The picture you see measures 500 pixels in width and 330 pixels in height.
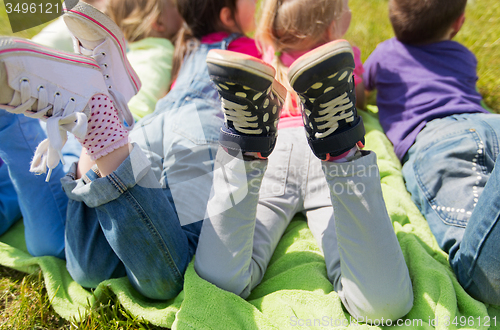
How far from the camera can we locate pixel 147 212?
1142 millimetres

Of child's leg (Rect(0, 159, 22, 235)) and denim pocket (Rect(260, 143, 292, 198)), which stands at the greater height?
denim pocket (Rect(260, 143, 292, 198))

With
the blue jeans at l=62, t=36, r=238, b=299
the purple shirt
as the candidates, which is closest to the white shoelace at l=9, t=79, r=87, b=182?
the blue jeans at l=62, t=36, r=238, b=299

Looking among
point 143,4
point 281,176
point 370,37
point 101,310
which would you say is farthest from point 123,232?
point 370,37

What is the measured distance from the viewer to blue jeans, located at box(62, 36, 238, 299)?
1.12 m

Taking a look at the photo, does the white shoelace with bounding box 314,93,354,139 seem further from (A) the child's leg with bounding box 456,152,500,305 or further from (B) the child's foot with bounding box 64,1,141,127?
(B) the child's foot with bounding box 64,1,141,127

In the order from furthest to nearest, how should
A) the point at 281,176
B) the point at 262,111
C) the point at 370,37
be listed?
the point at 370,37 → the point at 281,176 → the point at 262,111

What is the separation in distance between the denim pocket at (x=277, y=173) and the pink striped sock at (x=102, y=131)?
1.98ft

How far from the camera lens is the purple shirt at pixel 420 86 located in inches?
69.6

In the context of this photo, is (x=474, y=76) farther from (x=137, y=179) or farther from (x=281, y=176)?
(x=137, y=179)

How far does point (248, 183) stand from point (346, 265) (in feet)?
1.37

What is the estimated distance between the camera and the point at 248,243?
3.99 ft

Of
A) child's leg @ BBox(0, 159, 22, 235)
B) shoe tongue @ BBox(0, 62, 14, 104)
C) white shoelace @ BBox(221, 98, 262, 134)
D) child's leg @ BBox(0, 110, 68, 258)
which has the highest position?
shoe tongue @ BBox(0, 62, 14, 104)

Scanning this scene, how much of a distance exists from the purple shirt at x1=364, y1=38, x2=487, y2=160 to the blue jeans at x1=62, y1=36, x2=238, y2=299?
3.28 ft

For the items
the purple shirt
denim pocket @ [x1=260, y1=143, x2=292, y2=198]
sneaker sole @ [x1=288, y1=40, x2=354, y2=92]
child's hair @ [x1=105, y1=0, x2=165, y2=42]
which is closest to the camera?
sneaker sole @ [x1=288, y1=40, x2=354, y2=92]
